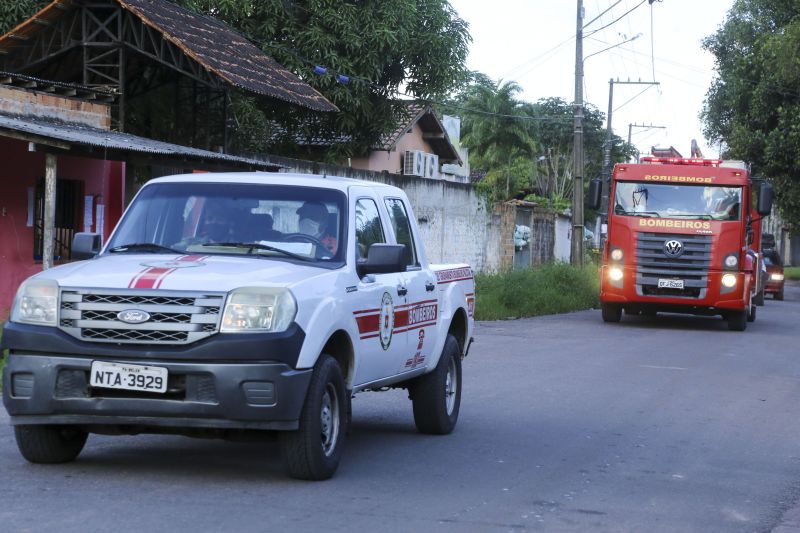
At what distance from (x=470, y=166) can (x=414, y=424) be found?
66372 millimetres

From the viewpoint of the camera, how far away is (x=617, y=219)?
24.1 meters

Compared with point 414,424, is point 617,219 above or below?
above

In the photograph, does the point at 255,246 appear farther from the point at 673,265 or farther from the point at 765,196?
the point at 765,196

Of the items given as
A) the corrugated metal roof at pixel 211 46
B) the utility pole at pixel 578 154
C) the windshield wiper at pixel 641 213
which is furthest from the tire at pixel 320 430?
the utility pole at pixel 578 154

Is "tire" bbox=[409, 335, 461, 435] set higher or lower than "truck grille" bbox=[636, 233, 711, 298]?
lower

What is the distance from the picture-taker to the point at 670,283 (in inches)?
933

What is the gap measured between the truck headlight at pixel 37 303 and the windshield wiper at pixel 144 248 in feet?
3.10

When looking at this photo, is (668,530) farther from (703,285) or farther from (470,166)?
(470,166)

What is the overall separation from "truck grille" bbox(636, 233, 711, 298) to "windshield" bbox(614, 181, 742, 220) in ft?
1.45

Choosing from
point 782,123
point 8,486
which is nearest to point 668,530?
point 8,486

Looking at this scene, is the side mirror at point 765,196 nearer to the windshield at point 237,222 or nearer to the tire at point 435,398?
the tire at point 435,398

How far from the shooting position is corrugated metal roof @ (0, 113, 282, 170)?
16391 mm

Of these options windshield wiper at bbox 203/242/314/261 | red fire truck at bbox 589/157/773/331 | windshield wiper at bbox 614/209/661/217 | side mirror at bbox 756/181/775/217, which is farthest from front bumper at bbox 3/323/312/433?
side mirror at bbox 756/181/775/217

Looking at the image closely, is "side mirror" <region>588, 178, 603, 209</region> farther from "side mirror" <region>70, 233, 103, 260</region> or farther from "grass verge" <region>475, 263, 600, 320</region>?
"side mirror" <region>70, 233, 103, 260</region>
